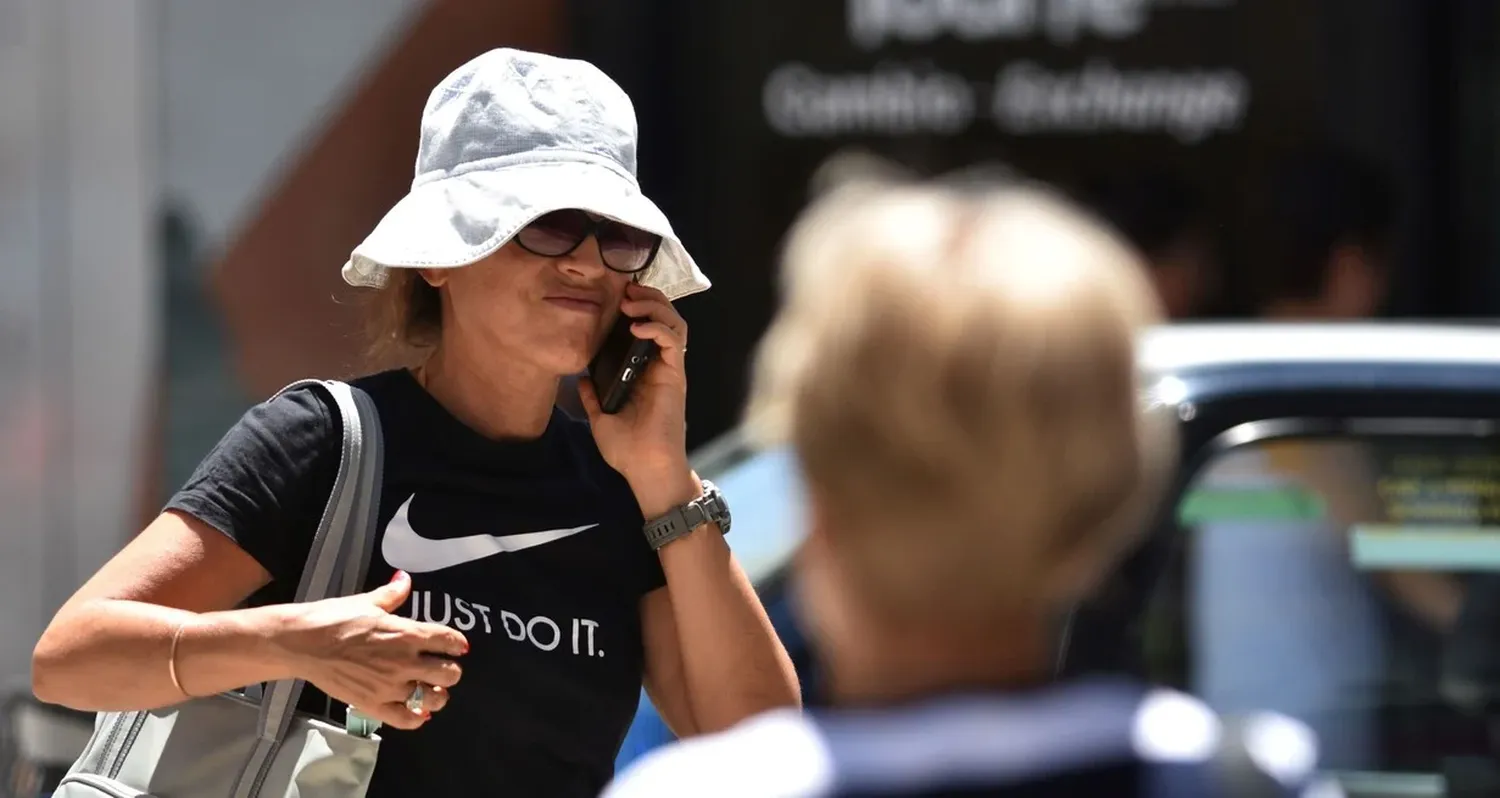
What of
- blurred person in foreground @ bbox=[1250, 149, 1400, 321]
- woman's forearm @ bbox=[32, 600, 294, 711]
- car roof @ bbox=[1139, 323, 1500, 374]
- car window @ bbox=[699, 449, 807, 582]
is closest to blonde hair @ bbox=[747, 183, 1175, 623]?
woman's forearm @ bbox=[32, 600, 294, 711]

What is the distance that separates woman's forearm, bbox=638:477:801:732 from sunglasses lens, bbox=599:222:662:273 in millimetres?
243

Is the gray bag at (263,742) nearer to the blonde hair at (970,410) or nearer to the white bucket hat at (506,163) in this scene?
the white bucket hat at (506,163)

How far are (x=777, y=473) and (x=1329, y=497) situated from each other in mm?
821

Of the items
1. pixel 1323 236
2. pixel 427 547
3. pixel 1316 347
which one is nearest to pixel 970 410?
pixel 427 547

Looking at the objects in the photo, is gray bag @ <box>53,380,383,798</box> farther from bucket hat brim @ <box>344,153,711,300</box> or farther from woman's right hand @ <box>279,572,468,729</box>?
bucket hat brim @ <box>344,153,711,300</box>

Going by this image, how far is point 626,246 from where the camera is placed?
2.10 m

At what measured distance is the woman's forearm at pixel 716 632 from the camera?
2064 millimetres

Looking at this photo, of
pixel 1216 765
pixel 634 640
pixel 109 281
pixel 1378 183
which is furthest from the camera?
pixel 109 281

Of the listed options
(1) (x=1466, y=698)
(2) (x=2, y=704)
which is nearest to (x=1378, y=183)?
(1) (x=1466, y=698)

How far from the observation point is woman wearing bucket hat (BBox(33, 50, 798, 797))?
1.82 m

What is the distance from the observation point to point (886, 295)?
1.28 metres

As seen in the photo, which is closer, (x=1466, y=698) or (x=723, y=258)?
(x=1466, y=698)

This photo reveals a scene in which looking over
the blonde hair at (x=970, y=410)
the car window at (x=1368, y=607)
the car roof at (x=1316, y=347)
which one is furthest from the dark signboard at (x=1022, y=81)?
the blonde hair at (x=970, y=410)

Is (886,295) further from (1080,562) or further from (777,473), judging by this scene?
(777,473)
